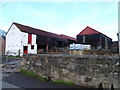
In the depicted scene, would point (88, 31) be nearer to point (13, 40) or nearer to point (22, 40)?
point (22, 40)

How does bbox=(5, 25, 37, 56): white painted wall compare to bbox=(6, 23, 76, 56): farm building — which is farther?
bbox=(6, 23, 76, 56): farm building

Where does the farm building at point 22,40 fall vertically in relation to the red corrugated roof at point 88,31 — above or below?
below

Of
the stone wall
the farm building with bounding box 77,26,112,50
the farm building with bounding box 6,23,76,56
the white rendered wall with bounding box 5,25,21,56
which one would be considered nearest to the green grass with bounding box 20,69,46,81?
the stone wall

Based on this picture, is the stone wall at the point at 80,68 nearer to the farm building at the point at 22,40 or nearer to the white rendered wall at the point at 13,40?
the farm building at the point at 22,40

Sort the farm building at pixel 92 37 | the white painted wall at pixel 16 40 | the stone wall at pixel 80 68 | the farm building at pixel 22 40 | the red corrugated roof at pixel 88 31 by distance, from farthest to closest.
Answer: the red corrugated roof at pixel 88 31 < the farm building at pixel 92 37 < the farm building at pixel 22 40 < the white painted wall at pixel 16 40 < the stone wall at pixel 80 68

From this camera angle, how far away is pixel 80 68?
647cm

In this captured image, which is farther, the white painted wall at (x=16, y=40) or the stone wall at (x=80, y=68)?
the white painted wall at (x=16, y=40)

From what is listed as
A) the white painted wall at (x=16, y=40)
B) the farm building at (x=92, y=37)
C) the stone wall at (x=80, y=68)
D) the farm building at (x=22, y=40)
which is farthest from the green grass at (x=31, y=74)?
the farm building at (x=92, y=37)

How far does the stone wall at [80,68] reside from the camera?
5422 mm

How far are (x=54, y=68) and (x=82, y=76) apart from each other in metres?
1.98

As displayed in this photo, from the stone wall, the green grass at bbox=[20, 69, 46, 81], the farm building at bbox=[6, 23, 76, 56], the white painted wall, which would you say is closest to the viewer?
the stone wall

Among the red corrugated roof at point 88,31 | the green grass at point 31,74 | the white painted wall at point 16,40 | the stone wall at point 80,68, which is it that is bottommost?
the green grass at point 31,74

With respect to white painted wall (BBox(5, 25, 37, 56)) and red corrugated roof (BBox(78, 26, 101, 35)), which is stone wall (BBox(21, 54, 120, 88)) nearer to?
white painted wall (BBox(5, 25, 37, 56))

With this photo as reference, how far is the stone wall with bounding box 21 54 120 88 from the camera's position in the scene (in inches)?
213
